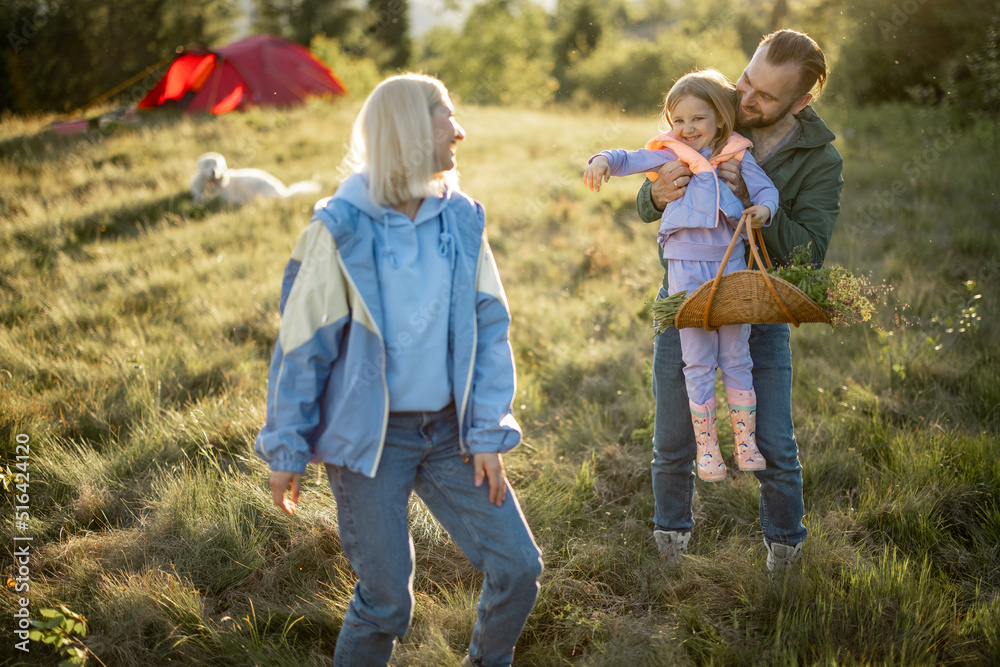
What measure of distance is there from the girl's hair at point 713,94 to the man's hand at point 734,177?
9cm

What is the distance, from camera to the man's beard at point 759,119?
2.59 metres

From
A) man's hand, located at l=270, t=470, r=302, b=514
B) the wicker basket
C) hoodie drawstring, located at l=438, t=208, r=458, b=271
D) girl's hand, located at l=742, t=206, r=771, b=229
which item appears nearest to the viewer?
man's hand, located at l=270, t=470, r=302, b=514

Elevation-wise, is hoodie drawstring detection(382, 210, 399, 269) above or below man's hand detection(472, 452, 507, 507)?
above

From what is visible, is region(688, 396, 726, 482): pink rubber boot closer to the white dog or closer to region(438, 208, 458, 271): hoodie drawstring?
region(438, 208, 458, 271): hoodie drawstring

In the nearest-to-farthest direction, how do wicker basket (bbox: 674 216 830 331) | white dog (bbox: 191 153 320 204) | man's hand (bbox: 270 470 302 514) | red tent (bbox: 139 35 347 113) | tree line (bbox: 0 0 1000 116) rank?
man's hand (bbox: 270 470 302 514) → wicker basket (bbox: 674 216 830 331) → white dog (bbox: 191 153 320 204) → tree line (bbox: 0 0 1000 116) → red tent (bbox: 139 35 347 113)

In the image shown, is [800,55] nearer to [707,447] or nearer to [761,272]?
[761,272]

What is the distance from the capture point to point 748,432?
2.59 metres

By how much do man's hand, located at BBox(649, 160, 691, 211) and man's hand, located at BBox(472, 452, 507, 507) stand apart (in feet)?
4.42

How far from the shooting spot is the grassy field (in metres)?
2.55

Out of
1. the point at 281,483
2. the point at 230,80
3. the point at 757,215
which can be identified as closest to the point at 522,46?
the point at 230,80

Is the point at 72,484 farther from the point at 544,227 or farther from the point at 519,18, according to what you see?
the point at 519,18

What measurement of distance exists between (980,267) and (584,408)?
15.5 ft

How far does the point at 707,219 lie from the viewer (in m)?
2.54

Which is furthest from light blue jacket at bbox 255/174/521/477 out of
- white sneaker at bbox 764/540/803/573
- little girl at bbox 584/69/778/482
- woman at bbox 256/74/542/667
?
white sneaker at bbox 764/540/803/573
